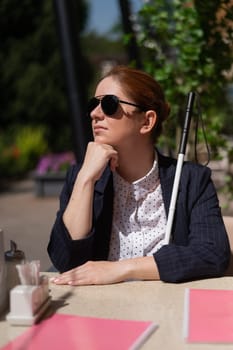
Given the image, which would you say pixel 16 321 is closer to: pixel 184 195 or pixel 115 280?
pixel 115 280

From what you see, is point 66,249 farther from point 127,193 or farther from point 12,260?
point 127,193

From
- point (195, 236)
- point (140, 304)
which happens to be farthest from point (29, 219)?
point (140, 304)

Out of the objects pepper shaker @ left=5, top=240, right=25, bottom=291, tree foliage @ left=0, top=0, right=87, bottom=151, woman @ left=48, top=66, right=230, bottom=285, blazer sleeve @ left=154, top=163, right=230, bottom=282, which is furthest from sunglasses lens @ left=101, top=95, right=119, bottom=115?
tree foliage @ left=0, top=0, right=87, bottom=151

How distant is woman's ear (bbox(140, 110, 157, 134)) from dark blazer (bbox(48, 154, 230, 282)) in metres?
0.17

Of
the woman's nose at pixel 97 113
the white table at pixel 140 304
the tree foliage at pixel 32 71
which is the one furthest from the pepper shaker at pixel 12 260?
the tree foliage at pixel 32 71

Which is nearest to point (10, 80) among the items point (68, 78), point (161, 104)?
point (68, 78)

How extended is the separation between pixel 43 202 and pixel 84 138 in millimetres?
6231

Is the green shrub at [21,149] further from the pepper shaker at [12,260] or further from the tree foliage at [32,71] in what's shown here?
the pepper shaker at [12,260]

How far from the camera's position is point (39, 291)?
5.55 ft

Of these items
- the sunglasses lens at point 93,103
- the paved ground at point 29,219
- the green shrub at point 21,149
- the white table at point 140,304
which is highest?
the sunglasses lens at point 93,103

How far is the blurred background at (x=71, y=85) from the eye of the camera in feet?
13.0

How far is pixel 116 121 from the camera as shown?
2350mm

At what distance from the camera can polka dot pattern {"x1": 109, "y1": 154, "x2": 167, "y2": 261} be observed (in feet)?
7.99

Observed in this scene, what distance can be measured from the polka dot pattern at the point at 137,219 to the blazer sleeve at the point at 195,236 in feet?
0.29
